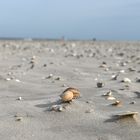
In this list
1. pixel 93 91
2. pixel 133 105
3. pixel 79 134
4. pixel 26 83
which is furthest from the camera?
pixel 26 83

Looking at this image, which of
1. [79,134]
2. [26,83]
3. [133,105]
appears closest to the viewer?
[79,134]

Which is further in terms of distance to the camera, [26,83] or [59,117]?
[26,83]

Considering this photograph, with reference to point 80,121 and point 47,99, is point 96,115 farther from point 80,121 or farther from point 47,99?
point 47,99

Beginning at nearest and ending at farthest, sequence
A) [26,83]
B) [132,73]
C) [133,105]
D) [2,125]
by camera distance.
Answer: [2,125] → [133,105] → [26,83] → [132,73]

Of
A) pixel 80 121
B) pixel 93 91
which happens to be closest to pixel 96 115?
pixel 80 121

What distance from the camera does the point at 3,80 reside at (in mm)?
4223

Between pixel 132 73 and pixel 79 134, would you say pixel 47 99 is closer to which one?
pixel 79 134

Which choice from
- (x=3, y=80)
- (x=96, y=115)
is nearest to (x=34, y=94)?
(x=3, y=80)

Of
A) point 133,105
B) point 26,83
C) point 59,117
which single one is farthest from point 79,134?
point 26,83

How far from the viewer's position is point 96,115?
2.62 metres

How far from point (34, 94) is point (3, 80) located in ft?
2.51

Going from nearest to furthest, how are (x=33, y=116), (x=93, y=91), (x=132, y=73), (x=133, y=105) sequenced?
(x=33, y=116) → (x=133, y=105) → (x=93, y=91) → (x=132, y=73)

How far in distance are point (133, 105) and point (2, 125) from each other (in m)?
1.00

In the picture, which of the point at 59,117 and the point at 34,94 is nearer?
the point at 59,117
